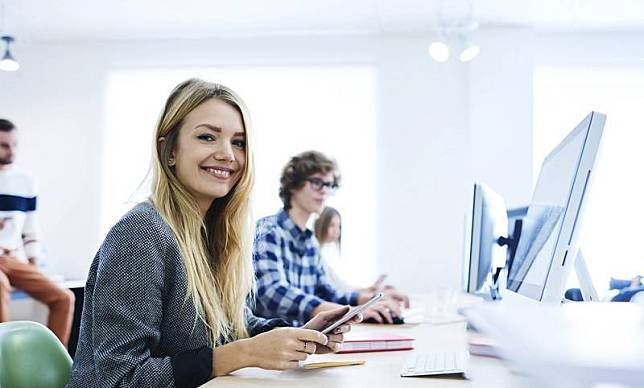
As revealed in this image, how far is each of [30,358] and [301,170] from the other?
1726 mm

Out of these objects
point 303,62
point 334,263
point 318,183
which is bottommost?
point 334,263

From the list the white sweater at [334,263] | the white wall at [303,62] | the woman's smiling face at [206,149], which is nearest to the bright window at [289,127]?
the white wall at [303,62]

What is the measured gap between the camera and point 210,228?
170 centimetres

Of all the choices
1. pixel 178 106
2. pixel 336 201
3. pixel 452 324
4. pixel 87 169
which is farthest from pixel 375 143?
pixel 178 106

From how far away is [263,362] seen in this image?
1286 mm

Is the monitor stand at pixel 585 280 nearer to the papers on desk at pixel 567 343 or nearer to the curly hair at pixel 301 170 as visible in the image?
the papers on desk at pixel 567 343

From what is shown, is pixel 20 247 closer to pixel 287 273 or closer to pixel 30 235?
pixel 30 235

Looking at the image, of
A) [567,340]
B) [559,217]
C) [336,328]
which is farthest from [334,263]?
[567,340]

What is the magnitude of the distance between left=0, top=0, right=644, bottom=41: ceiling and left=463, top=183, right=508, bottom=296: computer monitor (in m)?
3.33

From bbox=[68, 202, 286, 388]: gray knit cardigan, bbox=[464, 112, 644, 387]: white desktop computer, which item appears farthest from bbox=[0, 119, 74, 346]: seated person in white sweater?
bbox=[464, 112, 644, 387]: white desktop computer

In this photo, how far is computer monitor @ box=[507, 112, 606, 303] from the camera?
1.07 meters

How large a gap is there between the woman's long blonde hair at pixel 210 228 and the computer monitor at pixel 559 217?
24.2 inches

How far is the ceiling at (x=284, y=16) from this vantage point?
5.34 meters

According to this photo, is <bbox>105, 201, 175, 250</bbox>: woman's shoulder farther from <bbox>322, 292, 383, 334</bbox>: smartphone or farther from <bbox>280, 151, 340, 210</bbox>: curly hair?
<bbox>280, 151, 340, 210</bbox>: curly hair
